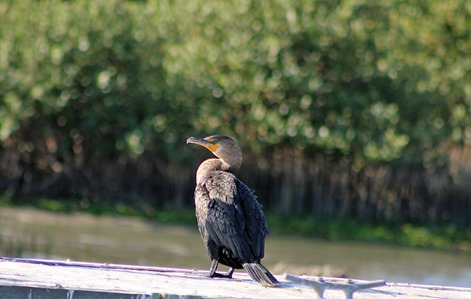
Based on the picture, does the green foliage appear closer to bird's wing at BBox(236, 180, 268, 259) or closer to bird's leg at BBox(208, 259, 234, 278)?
bird's leg at BBox(208, 259, 234, 278)

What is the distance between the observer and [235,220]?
8828 millimetres

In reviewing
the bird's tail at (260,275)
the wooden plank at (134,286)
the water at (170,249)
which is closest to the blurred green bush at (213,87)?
the water at (170,249)

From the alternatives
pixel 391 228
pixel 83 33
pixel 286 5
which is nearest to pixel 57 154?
pixel 83 33

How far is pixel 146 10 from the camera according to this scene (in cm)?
2633

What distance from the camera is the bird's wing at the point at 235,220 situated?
8.80 meters

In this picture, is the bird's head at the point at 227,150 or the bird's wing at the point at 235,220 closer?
the bird's wing at the point at 235,220

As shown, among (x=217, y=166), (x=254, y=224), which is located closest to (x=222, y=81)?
(x=217, y=166)

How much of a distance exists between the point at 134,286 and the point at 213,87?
1660 cm

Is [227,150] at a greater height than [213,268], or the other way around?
[227,150]

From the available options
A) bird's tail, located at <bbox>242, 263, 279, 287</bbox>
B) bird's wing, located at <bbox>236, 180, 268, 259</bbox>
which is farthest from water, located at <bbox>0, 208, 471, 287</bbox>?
bird's tail, located at <bbox>242, 263, 279, 287</bbox>

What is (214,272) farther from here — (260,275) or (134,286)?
(134,286)

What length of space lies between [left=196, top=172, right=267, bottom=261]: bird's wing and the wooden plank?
0.30 metres

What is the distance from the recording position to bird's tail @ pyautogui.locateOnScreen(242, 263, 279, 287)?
861 cm

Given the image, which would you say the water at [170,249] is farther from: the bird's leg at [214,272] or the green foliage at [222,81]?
the bird's leg at [214,272]
